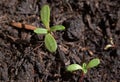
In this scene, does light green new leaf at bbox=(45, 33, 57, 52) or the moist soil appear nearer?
light green new leaf at bbox=(45, 33, 57, 52)

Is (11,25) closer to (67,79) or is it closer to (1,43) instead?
(1,43)

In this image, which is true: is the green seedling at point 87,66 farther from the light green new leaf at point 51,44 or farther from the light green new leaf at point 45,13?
the light green new leaf at point 45,13

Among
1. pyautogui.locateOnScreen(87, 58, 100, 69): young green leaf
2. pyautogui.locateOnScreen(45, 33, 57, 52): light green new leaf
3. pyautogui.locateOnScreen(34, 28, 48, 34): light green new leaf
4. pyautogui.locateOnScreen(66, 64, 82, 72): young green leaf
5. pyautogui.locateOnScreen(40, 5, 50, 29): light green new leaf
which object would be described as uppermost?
pyautogui.locateOnScreen(40, 5, 50, 29): light green new leaf

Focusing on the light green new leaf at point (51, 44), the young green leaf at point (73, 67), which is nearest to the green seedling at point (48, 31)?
the light green new leaf at point (51, 44)

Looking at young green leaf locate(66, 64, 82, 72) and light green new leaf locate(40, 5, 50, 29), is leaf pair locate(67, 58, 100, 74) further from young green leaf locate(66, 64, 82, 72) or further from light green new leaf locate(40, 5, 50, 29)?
light green new leaf locate(40, 5, 50, 29)

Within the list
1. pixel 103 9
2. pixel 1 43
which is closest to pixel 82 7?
pixel 103 9

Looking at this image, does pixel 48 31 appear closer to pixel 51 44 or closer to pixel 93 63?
pixel 51 44

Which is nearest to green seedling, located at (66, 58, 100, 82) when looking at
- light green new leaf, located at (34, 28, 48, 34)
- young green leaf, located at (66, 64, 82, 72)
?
young green leaf, located at (66, 64, 82, 72)

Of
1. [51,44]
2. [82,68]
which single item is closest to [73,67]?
[82,68]
